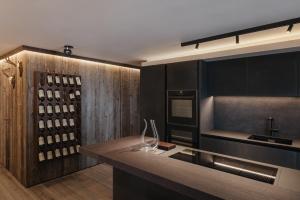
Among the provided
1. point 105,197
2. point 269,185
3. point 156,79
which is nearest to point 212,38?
point 156,79

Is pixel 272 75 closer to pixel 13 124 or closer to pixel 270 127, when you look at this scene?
pixel 270 127

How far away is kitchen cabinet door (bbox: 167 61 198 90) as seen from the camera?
331 cm

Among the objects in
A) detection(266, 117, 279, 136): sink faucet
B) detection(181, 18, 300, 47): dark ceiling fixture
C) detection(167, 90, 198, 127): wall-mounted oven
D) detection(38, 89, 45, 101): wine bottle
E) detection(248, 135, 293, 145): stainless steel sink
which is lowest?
detection(248, 135, 293, 145): stainless steel sink

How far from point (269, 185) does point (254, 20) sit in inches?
65.5

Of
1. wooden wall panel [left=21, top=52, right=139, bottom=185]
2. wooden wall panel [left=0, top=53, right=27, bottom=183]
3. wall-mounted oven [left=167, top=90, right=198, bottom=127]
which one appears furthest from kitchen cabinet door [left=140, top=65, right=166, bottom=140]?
wooden wall panel [left=0, top=53, right=27, bottom=183]

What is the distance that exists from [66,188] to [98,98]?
6.16 ft

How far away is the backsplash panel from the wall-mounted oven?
0.65 meters

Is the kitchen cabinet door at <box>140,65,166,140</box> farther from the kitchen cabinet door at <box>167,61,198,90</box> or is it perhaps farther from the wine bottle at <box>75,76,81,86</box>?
the wine bottle at <box>75,76,81,86</box>

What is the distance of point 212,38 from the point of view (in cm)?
265

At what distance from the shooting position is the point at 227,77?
3242 millimetres

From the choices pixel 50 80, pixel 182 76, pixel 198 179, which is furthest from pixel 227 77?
pixel 50 80

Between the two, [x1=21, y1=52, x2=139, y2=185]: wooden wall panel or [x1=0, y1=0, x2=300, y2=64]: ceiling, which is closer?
[x1=0, y1=0, x2=300, y2=64]: ceiling

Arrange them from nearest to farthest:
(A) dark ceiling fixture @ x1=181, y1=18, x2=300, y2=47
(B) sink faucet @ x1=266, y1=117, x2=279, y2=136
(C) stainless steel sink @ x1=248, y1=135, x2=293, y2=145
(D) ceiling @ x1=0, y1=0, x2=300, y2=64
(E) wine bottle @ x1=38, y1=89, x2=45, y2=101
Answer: (D) ceiling @ x1=0, y1=0, x2=300, y2=64 < (A) dark ceiling fixture @ x1=181, y1=18, x2=300, y2=47 < (C) stainless steel sink @ x1=248, y1=135, x2=293, y2=145 < (B) sink faucet @ x1=266, y1=117, x2=279, y2=136 < (E) wine bottle @ x1=38, y1=89, x2=45, y2=101

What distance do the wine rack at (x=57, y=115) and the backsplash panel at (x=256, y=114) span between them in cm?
275
